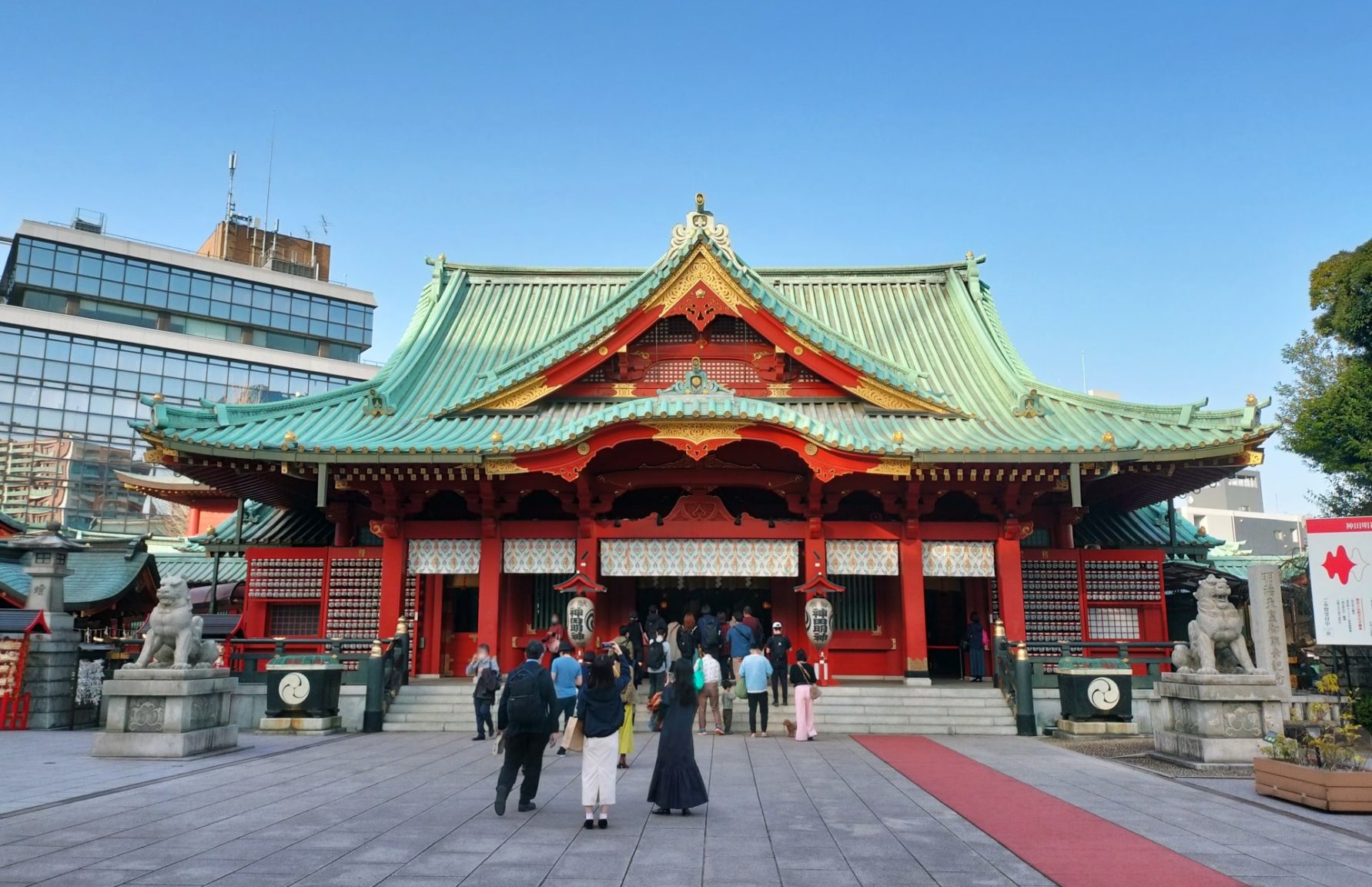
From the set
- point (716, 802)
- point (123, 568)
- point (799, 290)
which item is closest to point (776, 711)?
point (716, 802)

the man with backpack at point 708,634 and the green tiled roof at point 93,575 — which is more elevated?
the green tiled roof at point 93,575

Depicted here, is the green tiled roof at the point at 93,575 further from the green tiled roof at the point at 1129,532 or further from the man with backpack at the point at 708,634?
the green tiled roof at the point at 1129,532

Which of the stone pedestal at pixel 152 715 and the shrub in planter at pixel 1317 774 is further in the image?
the stone pedestal at pixel 152 715

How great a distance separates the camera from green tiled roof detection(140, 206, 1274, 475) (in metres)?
19.1

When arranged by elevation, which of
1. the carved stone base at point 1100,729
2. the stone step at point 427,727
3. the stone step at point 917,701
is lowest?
the stone step at point 427,727

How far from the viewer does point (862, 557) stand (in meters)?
20.8

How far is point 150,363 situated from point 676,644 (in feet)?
177

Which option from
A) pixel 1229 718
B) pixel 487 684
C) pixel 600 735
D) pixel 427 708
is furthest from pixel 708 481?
pixel 600 735

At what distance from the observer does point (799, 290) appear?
96.3ft

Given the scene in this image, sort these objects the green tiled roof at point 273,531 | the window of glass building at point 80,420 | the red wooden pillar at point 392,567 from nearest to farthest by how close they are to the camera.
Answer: the red wooden pillar at point 392,567, the green tiled roof at point 273,531, the window of glass building at point 80,420

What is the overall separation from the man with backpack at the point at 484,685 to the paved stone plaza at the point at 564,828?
99.5 inches

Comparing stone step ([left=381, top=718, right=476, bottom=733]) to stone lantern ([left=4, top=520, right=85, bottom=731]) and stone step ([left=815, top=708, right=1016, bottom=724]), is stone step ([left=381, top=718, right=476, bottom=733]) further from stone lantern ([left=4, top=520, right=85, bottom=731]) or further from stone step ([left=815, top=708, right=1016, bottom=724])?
stone step ([left=815, top=708, right=1016, bottom=724])

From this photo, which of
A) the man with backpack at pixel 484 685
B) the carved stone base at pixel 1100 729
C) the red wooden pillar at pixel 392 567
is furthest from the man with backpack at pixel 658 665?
the carved stone base at pixel 1100 729

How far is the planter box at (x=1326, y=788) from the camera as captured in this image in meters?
10.1
